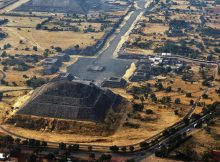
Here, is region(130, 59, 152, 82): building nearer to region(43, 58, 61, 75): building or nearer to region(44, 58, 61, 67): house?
region(43, 58, 61, 75): building

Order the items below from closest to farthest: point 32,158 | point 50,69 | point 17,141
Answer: point 32,158 → point 17,141 → point 50,69

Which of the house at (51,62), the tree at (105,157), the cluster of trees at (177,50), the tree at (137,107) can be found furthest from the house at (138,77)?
the tree at (105,157)

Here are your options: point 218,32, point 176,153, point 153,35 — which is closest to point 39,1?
point 153,35

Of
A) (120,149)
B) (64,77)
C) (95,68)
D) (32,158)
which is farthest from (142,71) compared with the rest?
(32,158)

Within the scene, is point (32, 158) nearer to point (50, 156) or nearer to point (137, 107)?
point (50, 156)

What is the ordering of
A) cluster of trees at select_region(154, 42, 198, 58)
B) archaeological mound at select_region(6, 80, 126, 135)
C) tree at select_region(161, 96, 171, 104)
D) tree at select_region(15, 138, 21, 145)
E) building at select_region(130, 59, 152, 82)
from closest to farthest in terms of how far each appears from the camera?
1. tree at select_region(15, 138, 21, 145)
2. archaeological mound at select_region(6, 80, 126, 135)
3. tree at select_region(161, 96, 171, 104)
4. building at select_region(130, 59, 152, 82)
5. cluster of trees at select_region(154, 42, 198, 58)

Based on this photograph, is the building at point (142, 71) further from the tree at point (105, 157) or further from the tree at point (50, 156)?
the tree at point (50, 156)

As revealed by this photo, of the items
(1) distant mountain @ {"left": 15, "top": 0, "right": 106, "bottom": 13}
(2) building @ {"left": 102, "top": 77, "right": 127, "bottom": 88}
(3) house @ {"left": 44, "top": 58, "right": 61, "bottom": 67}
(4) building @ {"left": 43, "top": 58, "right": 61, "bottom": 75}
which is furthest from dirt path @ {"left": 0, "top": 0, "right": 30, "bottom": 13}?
(2) building @ {"left": 102, "top": 77, "right": 127, "bottom": 88}

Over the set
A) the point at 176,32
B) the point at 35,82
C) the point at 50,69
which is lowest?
the point at 35,82
